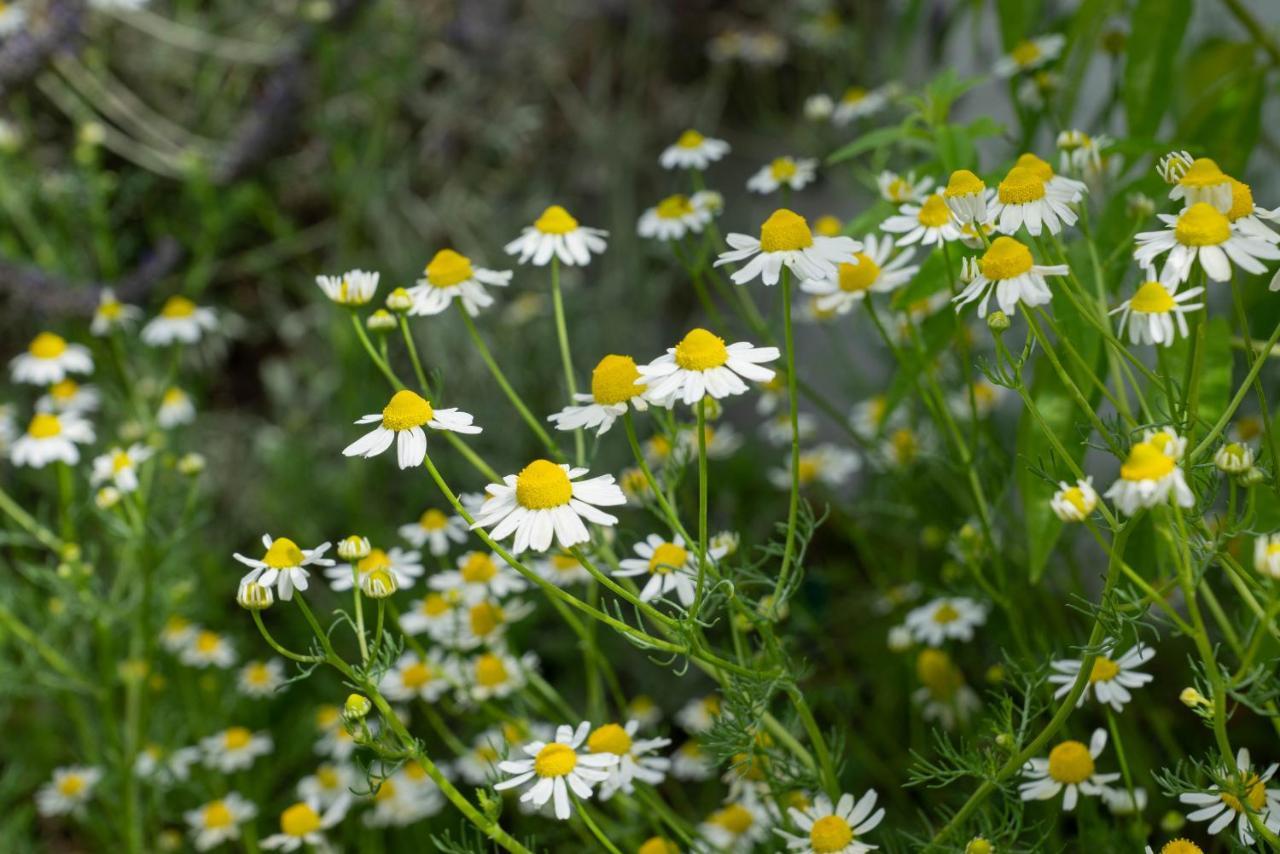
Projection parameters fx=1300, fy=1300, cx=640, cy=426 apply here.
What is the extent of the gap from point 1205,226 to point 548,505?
16.4 inches

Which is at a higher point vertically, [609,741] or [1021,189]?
[1021,189]

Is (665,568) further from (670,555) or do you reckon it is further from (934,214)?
(934,214)

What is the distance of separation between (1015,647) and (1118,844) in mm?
318

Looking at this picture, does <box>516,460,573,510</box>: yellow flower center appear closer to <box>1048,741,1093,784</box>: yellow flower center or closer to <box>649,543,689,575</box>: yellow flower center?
<box>649,543,689,575</box>: yellow flower center

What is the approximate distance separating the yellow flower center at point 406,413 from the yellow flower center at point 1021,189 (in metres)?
0.40

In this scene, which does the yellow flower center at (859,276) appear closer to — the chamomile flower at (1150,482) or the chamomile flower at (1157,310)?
the chamomile flower at (1157,310)

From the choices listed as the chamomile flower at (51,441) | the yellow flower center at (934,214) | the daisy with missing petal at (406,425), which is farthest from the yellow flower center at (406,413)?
the chamomile flower at (51,441)

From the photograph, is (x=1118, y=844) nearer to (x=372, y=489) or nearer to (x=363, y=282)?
(x=363, y=282)

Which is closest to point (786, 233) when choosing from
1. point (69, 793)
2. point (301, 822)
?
point (301, 822)

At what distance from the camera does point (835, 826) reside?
909 millimetres

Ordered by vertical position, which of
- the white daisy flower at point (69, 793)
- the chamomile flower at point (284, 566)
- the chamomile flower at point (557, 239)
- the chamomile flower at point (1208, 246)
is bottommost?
the white daisy flower at point (69, 793)

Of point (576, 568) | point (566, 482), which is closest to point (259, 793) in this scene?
point (576, 568)

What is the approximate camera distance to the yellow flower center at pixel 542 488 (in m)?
0.81

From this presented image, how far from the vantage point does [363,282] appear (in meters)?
1.00
